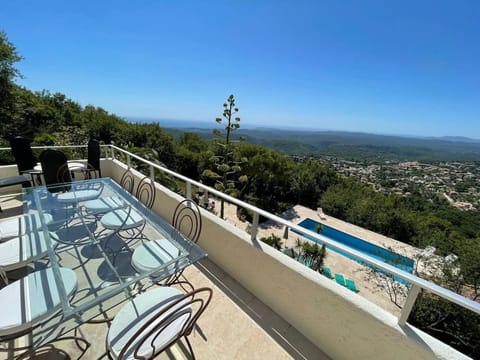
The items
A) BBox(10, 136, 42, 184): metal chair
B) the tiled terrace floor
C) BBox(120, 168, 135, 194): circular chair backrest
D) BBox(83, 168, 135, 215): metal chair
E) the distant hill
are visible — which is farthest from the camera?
the distant hill

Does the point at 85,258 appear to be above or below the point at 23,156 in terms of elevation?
below

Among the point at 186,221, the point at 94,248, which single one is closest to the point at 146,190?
the point at 186,221

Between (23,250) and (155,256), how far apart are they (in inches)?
40.6

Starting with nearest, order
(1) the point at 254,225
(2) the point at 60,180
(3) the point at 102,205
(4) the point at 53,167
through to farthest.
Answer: (1) the point at 254,225 < (3) the point at 102,205 < (4) the point at 53,167 < (2) the point at 60,180

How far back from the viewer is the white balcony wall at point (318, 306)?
1.20 metres

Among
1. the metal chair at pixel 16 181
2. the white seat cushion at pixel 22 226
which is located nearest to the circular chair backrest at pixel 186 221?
the white seat cushion at pixel 22 226

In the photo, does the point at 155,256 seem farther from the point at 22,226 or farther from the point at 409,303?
the point at 409,303

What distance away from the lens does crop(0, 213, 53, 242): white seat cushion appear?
6.22 feet

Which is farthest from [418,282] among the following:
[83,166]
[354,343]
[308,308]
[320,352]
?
[83,166]

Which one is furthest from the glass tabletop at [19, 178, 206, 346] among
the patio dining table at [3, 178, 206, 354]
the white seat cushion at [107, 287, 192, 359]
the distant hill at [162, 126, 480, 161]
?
the distant hill at [162, 126, 480, 161]

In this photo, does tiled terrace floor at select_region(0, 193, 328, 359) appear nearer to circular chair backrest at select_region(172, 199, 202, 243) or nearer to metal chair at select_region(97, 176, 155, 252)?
metal chair at select_region(97, 176, 155, 252)

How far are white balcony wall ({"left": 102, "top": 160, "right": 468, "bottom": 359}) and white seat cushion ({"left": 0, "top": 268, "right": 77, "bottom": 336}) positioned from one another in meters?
1.32

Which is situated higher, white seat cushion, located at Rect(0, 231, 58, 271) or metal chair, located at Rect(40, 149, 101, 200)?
metal chair, located at Rect(40, 149, 101, 200)

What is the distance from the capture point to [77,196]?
105 inches
